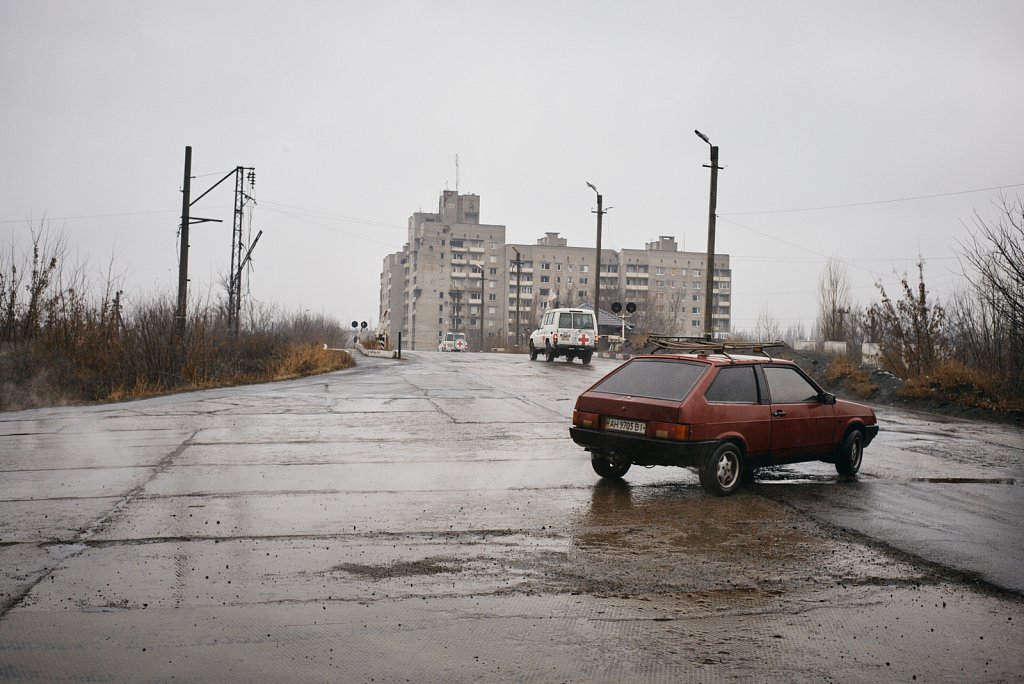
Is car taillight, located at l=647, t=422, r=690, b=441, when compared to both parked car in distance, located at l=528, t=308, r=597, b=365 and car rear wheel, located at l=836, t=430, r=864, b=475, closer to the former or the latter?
car rear wheel, located at l=836, t=430, r=864, b=475

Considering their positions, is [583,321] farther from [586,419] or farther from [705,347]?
[586,419]

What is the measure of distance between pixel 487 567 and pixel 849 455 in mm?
5844

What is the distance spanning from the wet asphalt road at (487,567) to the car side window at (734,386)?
1016mm

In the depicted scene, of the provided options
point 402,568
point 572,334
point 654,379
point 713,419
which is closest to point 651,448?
point 713,419

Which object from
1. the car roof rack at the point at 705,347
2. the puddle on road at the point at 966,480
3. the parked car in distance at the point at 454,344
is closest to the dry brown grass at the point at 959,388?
the puddle on road at the point at 966,480

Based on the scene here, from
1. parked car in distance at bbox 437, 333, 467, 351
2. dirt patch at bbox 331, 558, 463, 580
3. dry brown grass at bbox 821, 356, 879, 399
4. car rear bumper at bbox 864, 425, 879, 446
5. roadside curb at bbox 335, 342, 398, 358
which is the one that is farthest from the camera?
parked car in distance at bbox 437, 333, 467, 351

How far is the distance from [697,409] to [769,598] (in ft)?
10.9

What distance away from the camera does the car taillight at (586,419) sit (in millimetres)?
9328

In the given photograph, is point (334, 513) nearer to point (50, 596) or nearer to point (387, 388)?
point (50, 596)

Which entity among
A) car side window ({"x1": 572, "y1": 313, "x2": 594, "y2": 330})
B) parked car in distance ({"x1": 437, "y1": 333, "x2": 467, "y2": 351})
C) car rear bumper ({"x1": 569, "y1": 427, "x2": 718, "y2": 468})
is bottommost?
car rear bumper ({"x1": 569, "y1": 427, "x2": 718, "y2": 468})

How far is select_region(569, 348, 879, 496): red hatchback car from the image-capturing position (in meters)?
8.66

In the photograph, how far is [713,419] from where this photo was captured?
8.73 metres

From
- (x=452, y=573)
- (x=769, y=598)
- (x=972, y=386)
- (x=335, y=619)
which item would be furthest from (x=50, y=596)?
(x=972, y=386)

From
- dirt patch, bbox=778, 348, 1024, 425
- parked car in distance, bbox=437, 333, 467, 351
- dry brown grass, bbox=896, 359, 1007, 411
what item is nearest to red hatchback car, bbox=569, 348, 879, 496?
dirt patch, bbox=778, 348, 1024, 425
